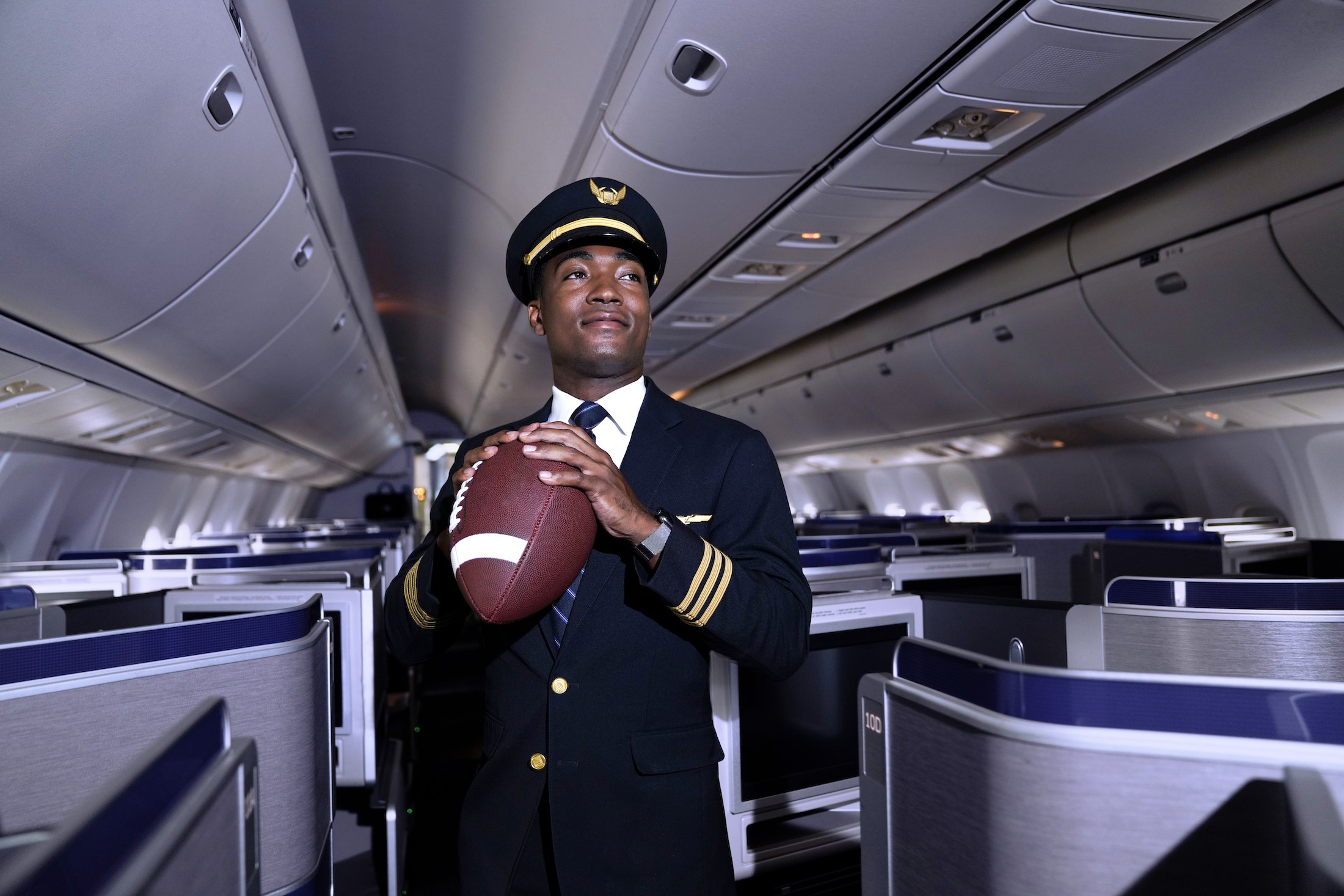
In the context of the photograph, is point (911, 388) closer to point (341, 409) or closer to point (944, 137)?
point (944, 137)

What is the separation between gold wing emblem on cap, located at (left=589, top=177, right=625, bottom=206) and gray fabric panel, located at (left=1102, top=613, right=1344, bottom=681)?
2.12m

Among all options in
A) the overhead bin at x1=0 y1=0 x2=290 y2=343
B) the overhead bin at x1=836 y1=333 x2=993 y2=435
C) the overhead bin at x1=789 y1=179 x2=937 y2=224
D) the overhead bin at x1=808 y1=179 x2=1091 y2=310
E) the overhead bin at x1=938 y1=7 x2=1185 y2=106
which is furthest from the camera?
the overhead bin at x1=836 y1=333 x2=993 y2=435

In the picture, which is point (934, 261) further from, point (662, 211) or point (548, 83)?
point (548, 83)

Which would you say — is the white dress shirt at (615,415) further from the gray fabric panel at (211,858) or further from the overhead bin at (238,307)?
the overhead bin at (238,307)

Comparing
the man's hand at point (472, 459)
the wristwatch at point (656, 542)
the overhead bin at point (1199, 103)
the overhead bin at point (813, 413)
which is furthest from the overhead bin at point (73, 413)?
the overhead bin at point (813, 413)

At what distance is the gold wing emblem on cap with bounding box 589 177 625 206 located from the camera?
1726 millimetres

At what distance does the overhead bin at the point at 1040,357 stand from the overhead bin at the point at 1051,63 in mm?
3500

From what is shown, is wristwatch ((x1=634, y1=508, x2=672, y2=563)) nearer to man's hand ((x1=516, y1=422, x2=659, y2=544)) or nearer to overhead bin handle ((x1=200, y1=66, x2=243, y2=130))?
man's hand ((x1=516, y1=422, x2=659, y2=544))

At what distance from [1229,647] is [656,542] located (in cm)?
216

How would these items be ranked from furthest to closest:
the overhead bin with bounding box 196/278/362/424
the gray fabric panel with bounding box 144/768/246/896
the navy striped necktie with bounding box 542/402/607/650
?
the overhead bin with bounding box 196/278/362/424 < the navy striped necktie with bounding box 542/402/607/650 < the gray fabric panel with bounding box 144/768/246/896

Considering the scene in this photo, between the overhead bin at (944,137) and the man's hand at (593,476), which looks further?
the overhead bin at (944,137)

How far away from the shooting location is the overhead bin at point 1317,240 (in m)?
4.47

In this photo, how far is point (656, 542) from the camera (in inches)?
54.7

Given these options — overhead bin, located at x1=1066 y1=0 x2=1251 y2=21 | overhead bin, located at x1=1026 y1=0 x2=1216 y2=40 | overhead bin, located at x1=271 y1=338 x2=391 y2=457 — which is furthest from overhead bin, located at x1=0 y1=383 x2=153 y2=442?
overhead bin, located at x1=1066 y1=0 x2=1251 y2=21
